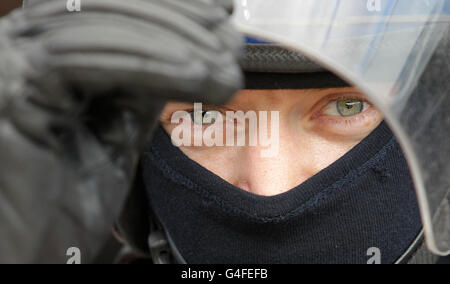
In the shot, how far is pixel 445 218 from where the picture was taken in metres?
0.88

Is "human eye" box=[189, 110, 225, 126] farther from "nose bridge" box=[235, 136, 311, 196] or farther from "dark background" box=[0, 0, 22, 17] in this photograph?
"dark background" box=[0, 0, 22, 17]

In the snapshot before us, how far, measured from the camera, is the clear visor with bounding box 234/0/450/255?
0.76 metres

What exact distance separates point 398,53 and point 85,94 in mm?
494

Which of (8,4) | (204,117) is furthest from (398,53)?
(8,4)

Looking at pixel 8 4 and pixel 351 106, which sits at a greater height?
pixel 8 4

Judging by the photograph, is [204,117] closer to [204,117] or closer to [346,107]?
[204,117]

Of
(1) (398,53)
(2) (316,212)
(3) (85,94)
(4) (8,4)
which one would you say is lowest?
(2) (316,212)

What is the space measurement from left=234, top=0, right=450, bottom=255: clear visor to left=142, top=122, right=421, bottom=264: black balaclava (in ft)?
0.59

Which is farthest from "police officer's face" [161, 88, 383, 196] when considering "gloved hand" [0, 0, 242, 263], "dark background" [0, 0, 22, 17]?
"dark background" [0, 0, 22, 17]

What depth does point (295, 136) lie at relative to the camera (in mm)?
999

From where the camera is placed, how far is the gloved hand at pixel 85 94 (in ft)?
1.67

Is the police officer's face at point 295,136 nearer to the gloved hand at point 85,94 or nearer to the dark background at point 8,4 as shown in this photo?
the gloved hand at point 85,94

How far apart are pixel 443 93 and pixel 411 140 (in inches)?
6.1
